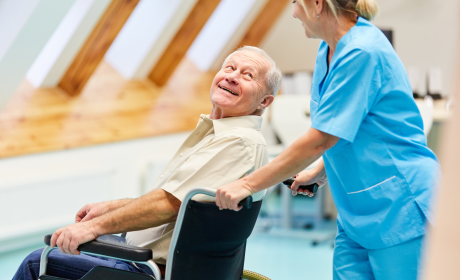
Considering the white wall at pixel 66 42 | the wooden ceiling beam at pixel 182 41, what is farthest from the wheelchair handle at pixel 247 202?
the wooden ceiling beam at pixel 182 41


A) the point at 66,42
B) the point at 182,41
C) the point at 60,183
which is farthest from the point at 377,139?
the point at 182,41

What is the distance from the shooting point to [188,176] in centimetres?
139

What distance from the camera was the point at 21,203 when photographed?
3141 mm

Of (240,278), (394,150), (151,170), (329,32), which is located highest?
(329,32)

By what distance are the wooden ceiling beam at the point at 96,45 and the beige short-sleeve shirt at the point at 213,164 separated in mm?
2257

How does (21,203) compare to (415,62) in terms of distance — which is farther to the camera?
(415,62)

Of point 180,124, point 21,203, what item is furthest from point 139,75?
point 21,203

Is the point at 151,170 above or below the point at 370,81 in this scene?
below

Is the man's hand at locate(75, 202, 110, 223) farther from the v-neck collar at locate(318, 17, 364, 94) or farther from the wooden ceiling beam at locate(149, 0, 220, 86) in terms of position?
the wooden ceiling beam at locate(149, 0, 220, 86)

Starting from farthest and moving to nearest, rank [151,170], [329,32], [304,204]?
[304,204] → [151,170] → [329,32]

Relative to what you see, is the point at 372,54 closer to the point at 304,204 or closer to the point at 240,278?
the point at 240,278

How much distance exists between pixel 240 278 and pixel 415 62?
3332 mm

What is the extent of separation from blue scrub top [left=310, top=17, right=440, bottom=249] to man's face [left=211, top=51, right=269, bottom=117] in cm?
36

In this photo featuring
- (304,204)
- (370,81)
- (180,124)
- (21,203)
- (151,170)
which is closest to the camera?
Result: (370,81)
